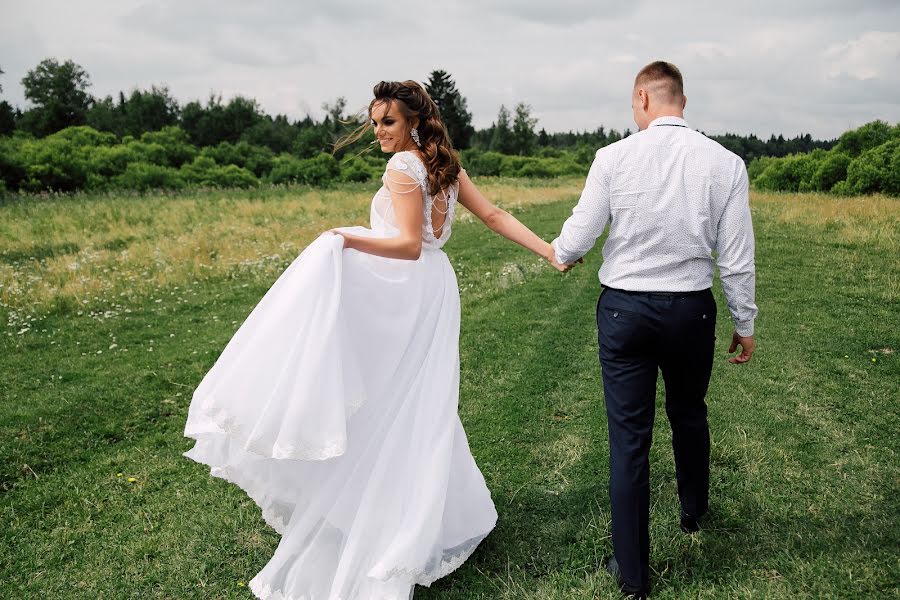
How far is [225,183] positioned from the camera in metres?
48.1

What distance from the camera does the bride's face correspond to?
3664 millimetres

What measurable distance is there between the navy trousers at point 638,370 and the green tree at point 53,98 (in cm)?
7860

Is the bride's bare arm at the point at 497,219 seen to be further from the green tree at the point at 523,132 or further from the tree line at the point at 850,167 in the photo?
the green tree at the point at 523,132

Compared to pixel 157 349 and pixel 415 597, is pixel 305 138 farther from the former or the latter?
pixel 415 597

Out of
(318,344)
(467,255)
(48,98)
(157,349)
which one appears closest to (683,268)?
(318,344)

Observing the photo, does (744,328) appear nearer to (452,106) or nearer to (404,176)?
(404,176)

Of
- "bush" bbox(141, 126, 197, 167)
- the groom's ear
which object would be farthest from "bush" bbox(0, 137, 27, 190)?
the groom's ear

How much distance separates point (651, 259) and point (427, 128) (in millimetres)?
1455

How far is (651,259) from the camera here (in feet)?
10.5

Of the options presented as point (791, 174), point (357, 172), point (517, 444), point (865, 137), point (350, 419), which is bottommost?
point (517, 444)

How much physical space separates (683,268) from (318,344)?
6.09 ft

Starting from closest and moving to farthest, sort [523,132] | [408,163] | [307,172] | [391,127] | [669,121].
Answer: [669,121] < [408,163] < [391,127] < [307,172] < [523,132]

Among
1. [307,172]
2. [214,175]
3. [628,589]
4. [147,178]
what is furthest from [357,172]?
[628,589]

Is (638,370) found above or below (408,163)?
below
